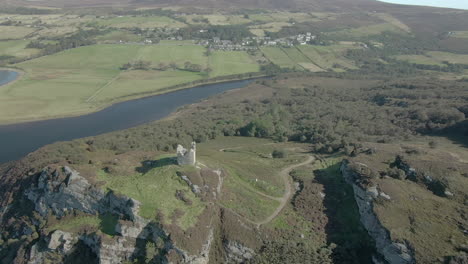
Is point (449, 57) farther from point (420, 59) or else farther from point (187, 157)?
point (187, 157)

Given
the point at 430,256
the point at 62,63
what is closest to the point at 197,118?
the point at 430,256

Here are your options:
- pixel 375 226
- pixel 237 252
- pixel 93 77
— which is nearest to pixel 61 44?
pixel 93 77

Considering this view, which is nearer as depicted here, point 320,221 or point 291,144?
point 320,221

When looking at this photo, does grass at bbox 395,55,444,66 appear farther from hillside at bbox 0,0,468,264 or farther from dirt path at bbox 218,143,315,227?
dirt path at bbox 218,143,315,227

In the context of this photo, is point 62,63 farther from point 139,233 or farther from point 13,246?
→ point 139,233

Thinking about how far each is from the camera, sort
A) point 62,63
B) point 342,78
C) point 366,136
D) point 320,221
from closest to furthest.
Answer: point 320,221, point 366,136, point 342,78, point 62,63

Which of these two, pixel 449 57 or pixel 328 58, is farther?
pixel 328 58

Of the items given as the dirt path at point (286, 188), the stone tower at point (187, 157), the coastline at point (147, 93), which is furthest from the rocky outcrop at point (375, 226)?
the coastline at point (147, 93)
